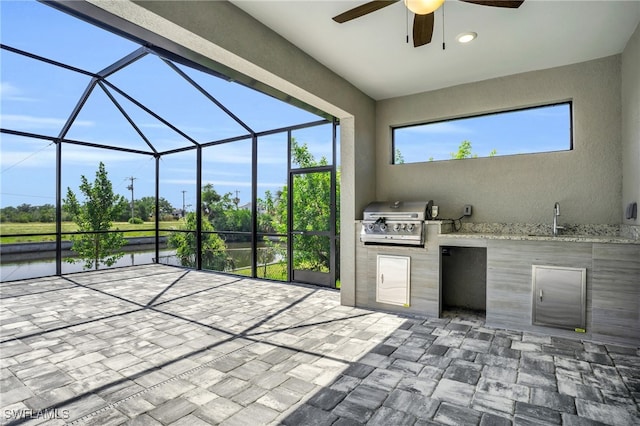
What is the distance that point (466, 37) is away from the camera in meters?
2.94

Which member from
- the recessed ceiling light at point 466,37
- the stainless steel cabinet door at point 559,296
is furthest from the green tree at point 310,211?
the stainless steel cabinet door at point 559,296

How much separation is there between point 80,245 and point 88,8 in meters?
6.08

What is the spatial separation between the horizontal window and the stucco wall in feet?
0.37

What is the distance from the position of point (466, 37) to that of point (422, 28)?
98 cm

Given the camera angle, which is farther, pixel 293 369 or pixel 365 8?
pixel 293 369

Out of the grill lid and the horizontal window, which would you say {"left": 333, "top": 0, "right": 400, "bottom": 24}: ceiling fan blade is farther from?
the horizontal window

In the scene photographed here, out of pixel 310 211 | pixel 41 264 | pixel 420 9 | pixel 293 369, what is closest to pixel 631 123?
pixel 420 9

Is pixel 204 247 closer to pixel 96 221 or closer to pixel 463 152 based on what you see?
pixel 96 221

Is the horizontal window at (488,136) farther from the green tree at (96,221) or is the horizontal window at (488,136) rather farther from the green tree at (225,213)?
the green tree at (96,221)

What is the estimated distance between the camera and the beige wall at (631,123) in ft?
9.09

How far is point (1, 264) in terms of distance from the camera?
5730 millimetres

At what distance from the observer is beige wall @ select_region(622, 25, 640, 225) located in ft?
9.09

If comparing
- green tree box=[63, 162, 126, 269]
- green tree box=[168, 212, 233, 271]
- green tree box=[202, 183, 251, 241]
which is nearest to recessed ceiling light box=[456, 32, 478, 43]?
green tree box=[202, 183, 251, 241]

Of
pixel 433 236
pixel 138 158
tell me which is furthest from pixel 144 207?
pixel 433 236
